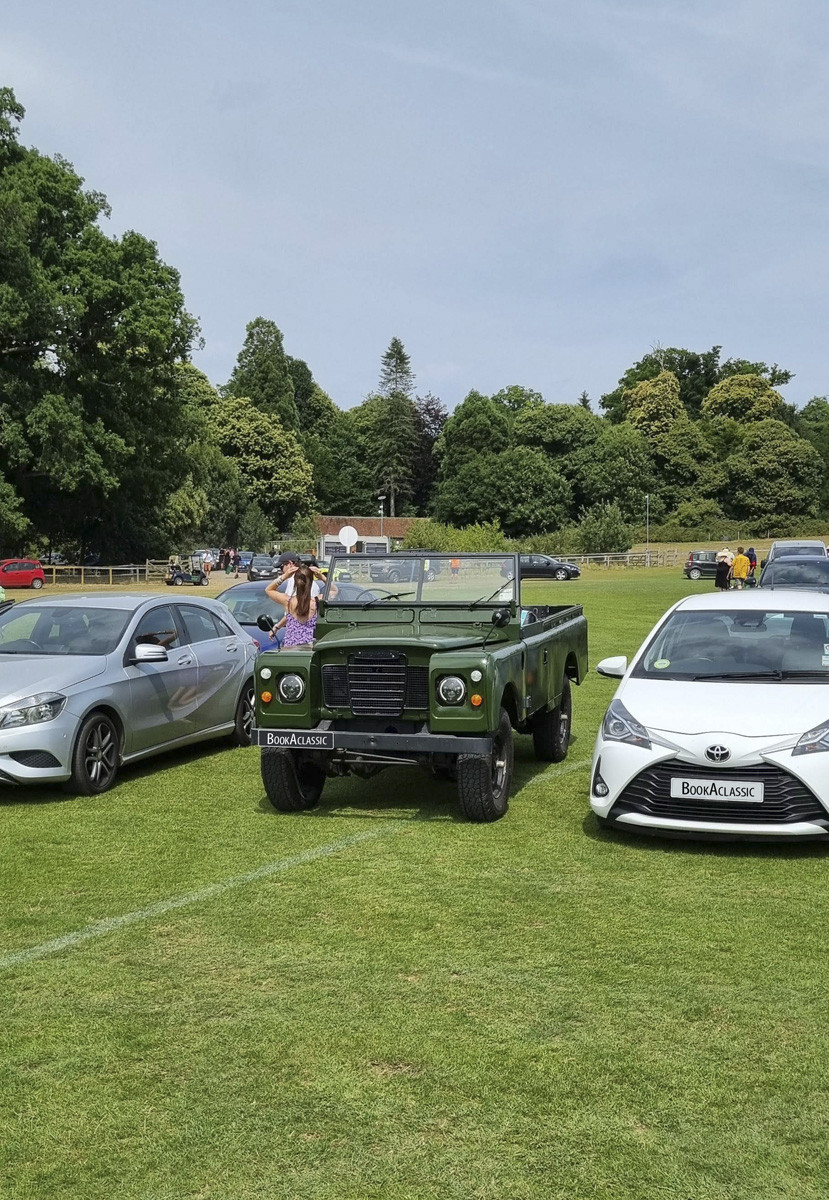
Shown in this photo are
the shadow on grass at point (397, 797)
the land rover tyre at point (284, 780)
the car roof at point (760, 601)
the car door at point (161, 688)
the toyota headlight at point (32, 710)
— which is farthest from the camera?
the car door at point (161, 688)

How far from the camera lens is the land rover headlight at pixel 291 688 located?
8797 mm

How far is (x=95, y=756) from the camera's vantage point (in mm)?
9828

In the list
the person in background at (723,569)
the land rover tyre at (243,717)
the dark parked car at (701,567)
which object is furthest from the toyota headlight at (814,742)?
the dark parked car at (701,567)

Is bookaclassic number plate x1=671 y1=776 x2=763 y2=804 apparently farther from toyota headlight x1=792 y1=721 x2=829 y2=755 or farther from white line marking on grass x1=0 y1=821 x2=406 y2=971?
white line marking on grass x1=0 y1=821 x2=406 y2=971

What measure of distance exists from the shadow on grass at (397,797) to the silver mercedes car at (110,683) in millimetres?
1392

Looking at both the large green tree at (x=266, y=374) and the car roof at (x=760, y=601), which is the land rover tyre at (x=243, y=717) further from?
the large green tree at (x=266, y=374)

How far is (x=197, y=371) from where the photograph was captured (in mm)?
102062

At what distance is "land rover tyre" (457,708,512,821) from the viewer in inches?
333

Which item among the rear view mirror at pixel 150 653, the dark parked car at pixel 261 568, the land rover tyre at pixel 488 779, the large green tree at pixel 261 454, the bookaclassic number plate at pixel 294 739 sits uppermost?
the large green tree at pixel 261 454

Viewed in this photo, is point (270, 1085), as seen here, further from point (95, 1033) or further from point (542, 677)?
point (542, 677)

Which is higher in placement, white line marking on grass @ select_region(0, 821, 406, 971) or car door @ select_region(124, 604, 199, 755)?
car door @ select_region(124, 604, 199, 755)

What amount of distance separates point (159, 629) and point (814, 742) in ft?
19.3

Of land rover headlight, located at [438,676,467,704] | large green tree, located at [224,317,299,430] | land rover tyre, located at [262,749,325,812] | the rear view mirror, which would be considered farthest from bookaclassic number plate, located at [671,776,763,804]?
large green tree, located at [224,317,299,430]

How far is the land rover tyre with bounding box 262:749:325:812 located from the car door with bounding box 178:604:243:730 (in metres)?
2.37
